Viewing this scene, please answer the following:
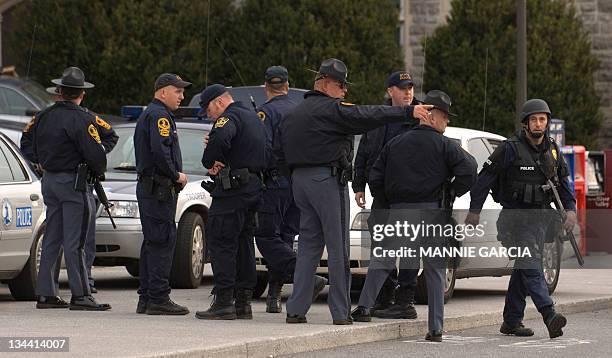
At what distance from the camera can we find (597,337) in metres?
12.5

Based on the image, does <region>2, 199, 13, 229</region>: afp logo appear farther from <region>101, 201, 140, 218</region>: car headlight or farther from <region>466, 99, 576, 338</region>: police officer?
<region>466, 99, 576, 338</region>: police officer

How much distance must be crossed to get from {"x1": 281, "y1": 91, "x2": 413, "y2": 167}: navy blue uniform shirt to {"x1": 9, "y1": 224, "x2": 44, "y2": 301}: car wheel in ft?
10.1

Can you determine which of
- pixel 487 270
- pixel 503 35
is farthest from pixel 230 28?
pixel 487 270

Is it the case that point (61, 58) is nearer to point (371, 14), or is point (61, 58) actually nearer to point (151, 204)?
point (371, 14)

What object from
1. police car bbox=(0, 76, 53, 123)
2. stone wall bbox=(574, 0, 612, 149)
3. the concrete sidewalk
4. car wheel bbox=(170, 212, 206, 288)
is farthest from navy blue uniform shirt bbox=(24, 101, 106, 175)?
stone wall bbox=(574, 0, 612, 149)

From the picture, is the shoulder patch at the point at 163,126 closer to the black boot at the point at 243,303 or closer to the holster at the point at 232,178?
the holster at the point at 232,178

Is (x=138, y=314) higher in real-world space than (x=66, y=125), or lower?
lower

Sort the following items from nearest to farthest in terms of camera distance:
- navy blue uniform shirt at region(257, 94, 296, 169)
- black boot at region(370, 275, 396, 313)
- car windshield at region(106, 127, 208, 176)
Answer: navy blue uniform shirt at region(257, 94, 296, 169) → black boot at region(370, 275, 396, 313) → car windshield at region(106, 127, 208, 176)

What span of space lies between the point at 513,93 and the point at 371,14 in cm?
301

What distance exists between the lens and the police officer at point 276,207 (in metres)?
12.8

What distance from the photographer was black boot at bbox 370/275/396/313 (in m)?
13.0

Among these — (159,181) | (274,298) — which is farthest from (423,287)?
(159,181)

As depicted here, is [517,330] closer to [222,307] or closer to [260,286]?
[222,307]

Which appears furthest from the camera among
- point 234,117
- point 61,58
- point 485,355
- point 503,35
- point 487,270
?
point 503,35
